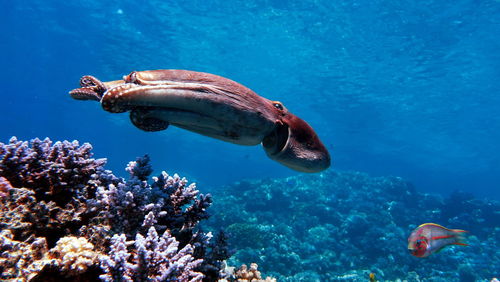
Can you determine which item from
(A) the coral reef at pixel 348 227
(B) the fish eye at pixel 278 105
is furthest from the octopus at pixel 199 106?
(A) the coral reef at pixel 348 227

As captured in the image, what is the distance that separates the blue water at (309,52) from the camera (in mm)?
22016

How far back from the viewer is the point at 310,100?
40.2 metres

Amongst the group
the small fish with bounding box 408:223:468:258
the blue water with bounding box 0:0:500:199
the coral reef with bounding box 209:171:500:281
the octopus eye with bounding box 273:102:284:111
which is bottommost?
the octopus eye with bounding box 273:102:284:111

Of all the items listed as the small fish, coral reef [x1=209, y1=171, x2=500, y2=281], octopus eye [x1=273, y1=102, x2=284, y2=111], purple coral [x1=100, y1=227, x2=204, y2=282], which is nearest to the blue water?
coral reef [x1=209, y1=171, x2=500, y2=281]

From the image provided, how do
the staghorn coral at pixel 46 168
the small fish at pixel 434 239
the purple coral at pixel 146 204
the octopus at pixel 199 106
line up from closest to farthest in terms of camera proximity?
the octopus at pixel 199 106, the purple coral at pixel 146 204, the staghorn coral at pixel 46 168, the small fish at pixel 434 239

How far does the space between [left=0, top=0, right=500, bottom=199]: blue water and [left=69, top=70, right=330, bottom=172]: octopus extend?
22352mm

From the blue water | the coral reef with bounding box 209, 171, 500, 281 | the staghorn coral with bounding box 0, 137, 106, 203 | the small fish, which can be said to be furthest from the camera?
the blue water

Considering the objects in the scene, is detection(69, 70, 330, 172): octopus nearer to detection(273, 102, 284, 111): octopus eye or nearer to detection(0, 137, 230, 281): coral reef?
detection(273, 102, 284, 111): octopus eye

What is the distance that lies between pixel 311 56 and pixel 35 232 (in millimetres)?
29808

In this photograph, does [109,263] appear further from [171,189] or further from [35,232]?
[171,189]

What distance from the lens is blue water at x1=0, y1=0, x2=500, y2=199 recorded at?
22016 millimetres

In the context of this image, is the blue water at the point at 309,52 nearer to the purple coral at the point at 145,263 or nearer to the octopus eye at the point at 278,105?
the octopus eye at the point at 278,105

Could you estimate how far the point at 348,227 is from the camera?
57.2 feet

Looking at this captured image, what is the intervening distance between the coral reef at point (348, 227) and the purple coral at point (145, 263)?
401 inches
